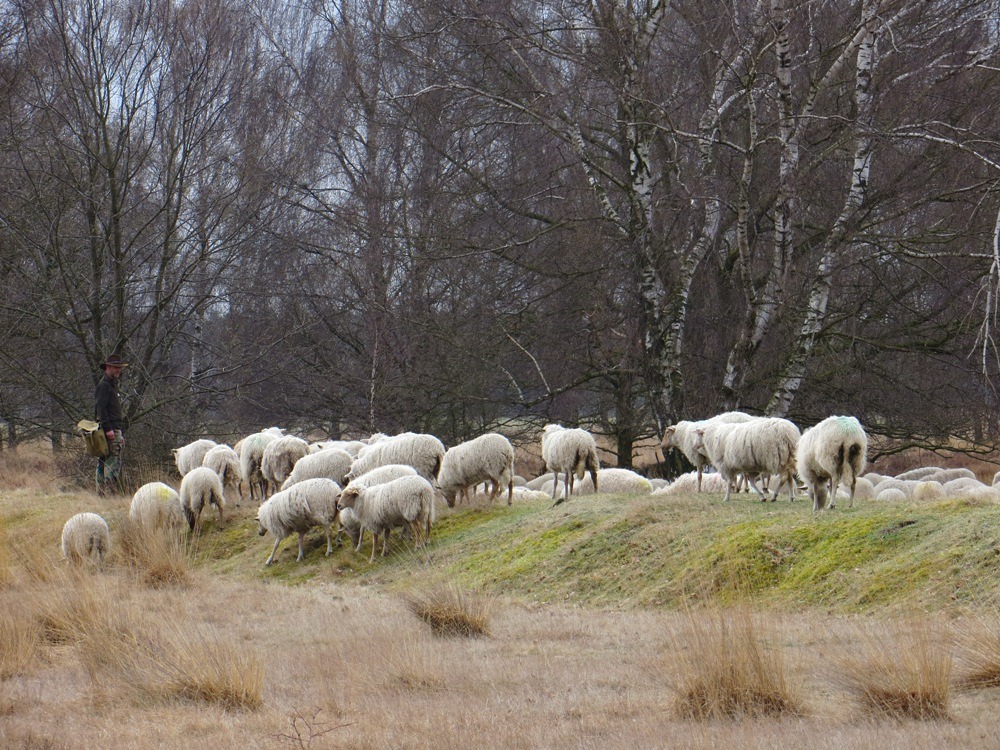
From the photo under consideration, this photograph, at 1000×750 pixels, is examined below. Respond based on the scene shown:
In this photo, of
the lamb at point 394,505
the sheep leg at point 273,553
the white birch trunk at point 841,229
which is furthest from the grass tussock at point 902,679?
the white birch trunk at point 841,229

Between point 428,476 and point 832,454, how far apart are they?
5785 mm

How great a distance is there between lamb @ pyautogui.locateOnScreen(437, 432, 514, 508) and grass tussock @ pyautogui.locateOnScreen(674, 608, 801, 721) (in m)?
7.97

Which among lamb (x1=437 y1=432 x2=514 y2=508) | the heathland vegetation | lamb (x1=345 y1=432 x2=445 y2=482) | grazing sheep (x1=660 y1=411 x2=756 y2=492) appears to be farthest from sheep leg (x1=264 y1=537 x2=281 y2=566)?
grazing sheep (x1=660 y1=411 x2=756 y2=492)

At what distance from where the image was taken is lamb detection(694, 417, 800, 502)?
11680 millimetres

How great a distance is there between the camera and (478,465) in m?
14.2

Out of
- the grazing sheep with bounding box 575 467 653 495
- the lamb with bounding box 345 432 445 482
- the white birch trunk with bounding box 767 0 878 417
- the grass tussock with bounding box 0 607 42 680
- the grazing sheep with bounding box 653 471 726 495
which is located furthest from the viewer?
the white birch trunk with bounding box 767 0 878 417

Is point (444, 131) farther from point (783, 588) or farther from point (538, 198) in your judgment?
point (783, 588)

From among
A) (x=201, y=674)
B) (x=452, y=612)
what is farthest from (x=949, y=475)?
(x=201, y=674)

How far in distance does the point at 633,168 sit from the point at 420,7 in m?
4.91

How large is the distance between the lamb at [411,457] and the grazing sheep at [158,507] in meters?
2.34

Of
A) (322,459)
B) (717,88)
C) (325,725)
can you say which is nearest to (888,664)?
(325,725)

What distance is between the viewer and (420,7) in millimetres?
19703

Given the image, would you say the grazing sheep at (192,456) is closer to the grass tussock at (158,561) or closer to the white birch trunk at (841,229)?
the grass tussock at (158,561)

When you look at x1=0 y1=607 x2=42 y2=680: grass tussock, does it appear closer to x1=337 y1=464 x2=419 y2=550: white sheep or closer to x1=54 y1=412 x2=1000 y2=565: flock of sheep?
x1=54 y1=412 x2=1000 y2=565: flock of sheep
